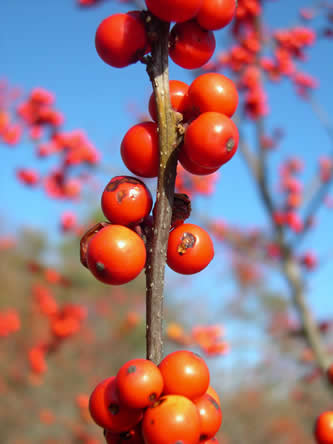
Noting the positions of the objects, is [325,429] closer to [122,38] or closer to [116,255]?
[116,255]

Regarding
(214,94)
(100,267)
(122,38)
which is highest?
(122,38)

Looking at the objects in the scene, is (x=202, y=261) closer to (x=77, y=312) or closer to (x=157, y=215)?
(x=157, y=215)

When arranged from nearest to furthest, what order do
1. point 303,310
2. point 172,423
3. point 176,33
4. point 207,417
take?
point 172,423
point 207,417
point 176,33
point 303,310

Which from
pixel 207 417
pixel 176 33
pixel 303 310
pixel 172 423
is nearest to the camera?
pixel 172 423

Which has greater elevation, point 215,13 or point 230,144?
point 215,13

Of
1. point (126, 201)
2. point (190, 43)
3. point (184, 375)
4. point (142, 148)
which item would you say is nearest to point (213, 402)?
point (184, 375)

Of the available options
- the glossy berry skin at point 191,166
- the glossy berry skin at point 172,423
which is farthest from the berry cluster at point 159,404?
the glossy berry skin at point 191,166

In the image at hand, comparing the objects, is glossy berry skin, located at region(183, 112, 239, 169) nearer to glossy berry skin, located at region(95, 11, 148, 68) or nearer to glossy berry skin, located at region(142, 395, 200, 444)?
glossy berry skin, located at region(95, 11, 148, 68)
